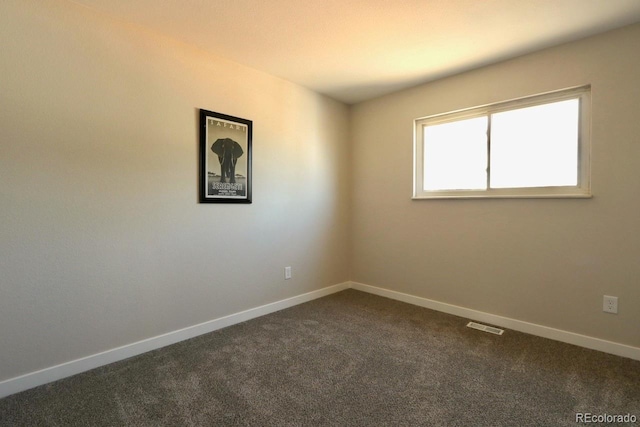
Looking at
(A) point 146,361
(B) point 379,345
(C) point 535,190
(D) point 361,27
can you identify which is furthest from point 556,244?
(A) point 146,361

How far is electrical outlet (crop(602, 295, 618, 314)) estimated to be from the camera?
2.12 meters

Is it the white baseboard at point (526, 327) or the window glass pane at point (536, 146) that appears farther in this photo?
the window glass pane at point (536, 146)

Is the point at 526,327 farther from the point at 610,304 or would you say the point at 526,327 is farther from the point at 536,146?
the point at 536,146

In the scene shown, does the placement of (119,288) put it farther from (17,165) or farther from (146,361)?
(17,165)

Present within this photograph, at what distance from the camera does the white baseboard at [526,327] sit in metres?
2.10

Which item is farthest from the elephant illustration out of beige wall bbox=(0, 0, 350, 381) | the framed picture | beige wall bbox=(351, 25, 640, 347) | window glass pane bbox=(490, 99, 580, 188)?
window glass pane bbox=(490, 99, 580, 188)

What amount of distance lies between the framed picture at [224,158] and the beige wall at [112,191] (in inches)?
3.1

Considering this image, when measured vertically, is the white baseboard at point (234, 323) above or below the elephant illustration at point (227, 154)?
below

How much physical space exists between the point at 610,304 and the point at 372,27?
102 inches

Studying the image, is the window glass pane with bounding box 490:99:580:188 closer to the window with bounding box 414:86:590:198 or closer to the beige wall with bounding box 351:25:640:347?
the window with bounding box 414:86:590:198

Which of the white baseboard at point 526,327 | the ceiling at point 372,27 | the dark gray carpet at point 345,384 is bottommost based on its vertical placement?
the dark gray carpet at point 345,384

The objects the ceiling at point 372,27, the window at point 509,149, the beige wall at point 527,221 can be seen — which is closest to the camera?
the ceiling at point 372,27

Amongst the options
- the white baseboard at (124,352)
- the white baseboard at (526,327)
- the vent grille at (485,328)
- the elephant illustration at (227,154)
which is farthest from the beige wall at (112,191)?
the vent grille at (485,328)

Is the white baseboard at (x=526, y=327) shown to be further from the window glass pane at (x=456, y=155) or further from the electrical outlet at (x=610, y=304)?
the window glass pane at (x=456, y=155)
